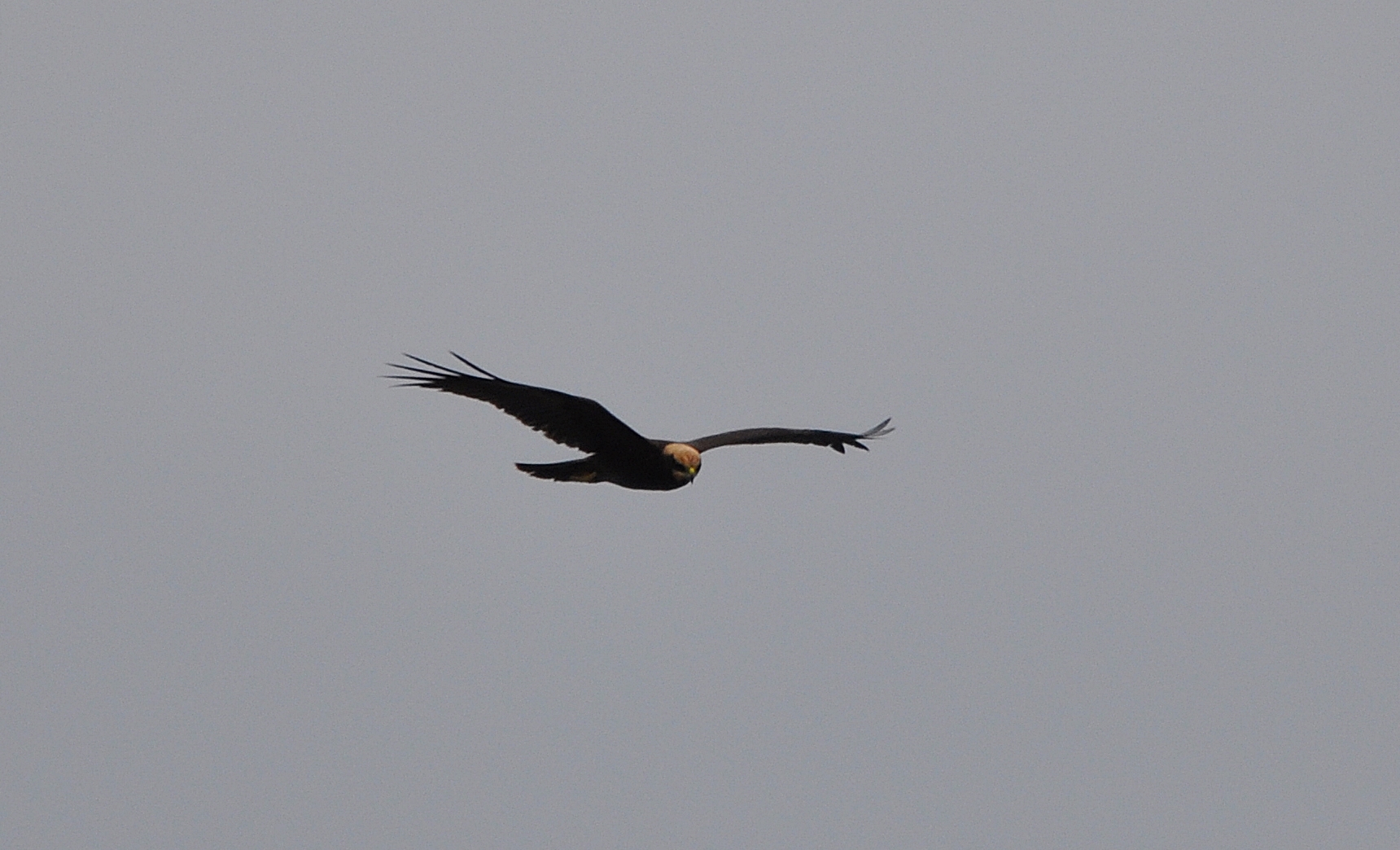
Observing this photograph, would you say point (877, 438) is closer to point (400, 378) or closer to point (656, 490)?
point (656, 490)

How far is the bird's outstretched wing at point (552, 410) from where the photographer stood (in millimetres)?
16328

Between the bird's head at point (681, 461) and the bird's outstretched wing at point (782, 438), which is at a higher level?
the bird's outstretched wing at point (782, 438)

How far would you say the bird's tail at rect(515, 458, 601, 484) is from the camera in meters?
18.0

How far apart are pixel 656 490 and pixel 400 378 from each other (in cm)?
330

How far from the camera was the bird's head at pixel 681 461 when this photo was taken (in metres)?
18.1

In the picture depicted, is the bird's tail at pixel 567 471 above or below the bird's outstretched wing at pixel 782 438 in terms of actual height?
below

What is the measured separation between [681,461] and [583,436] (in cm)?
114

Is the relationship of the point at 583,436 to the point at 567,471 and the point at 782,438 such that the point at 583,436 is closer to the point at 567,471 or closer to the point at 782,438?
the point at 567,471

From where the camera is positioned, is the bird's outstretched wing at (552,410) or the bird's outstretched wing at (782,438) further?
the bird's outstretched wing at (782,438)

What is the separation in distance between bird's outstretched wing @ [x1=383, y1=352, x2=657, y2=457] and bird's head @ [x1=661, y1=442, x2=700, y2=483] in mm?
234

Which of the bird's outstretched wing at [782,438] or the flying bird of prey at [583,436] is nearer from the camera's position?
the flying bird of prey at [583,436]

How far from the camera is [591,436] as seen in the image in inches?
687

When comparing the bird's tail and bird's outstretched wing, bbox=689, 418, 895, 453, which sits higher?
bird's outstretched wing, bbox=689, 418, 895, 453

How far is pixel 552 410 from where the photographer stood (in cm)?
1691
